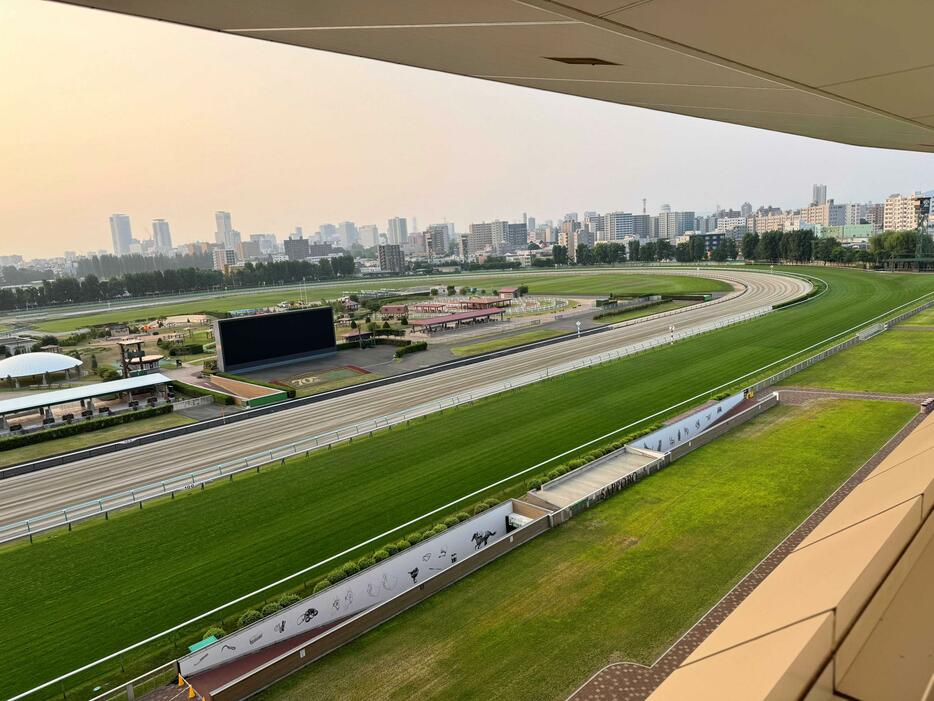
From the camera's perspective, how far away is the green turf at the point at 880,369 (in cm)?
2700

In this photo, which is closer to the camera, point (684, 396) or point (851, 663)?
point (851, 663)

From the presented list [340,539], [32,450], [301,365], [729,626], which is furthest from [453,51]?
[301,365]

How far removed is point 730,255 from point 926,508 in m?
119

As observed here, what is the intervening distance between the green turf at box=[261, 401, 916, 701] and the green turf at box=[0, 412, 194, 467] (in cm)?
2077

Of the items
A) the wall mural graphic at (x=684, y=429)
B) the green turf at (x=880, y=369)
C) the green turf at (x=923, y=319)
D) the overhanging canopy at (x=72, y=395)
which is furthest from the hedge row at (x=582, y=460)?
the green turf at (x=923, y=319)

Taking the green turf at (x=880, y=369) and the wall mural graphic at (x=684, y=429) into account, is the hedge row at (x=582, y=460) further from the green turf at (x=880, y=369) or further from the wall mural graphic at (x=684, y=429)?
the green turf at (x=880, y=369)

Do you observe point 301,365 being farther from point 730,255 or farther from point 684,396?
point 730,255

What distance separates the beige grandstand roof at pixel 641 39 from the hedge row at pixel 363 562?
12.0m

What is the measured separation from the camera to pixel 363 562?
1399 cm

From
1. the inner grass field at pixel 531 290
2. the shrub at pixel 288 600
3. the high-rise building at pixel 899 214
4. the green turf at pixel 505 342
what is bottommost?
the shrub at pixel 288 600

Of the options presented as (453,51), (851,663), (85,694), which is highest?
(453,51)

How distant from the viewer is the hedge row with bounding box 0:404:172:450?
86.7 ft

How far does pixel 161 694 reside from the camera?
1059 centimetres

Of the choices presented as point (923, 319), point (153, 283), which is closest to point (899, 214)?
point (923, 319)
